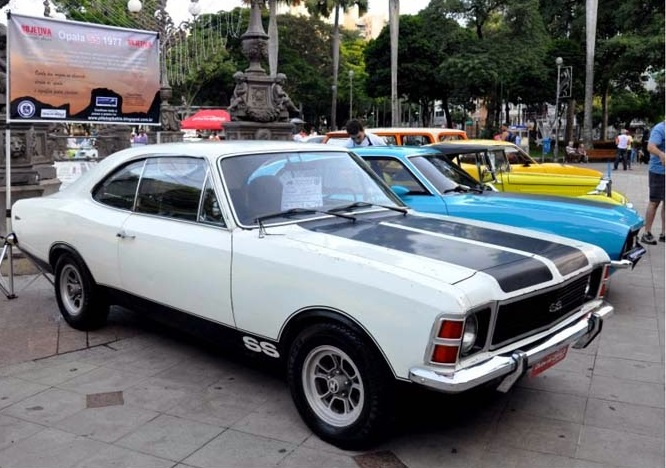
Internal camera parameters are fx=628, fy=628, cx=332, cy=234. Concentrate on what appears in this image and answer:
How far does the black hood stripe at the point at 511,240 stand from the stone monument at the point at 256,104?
12.4 meters

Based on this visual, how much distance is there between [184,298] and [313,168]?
1246 millimetres

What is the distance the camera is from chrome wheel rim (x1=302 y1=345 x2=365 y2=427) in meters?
3.27

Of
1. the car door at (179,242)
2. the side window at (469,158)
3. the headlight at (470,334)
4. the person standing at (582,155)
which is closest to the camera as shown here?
the headlight at (470,334)

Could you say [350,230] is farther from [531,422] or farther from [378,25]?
[378,25]

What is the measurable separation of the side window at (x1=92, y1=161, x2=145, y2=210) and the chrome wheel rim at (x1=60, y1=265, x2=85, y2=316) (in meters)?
0.70

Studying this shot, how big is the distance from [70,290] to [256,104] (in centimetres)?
1159

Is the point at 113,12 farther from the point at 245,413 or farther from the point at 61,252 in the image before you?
the point at 245,413

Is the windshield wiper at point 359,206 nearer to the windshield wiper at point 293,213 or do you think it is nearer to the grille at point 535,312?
the windshield wiper at point 293,213

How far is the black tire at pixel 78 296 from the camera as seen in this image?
5055mm

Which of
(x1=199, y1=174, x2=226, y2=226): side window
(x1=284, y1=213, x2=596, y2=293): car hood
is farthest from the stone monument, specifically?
(x1=284, y1=213, x2=596, y2=293): car hood

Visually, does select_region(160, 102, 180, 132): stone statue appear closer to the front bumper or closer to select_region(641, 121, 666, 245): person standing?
select_region(641, 121, 666, 245): person standing

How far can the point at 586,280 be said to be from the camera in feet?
12.7

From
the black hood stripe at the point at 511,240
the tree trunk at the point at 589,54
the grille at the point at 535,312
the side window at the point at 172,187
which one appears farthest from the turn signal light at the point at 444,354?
the tree trunk at the point at 589,54

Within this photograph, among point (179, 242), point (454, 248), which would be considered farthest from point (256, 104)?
point (454, 248)
